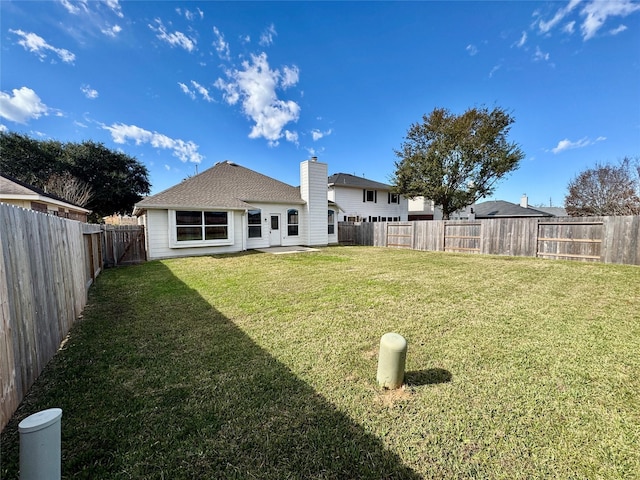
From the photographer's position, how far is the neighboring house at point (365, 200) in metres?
22.1

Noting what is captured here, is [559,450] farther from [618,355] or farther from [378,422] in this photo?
[618,355]

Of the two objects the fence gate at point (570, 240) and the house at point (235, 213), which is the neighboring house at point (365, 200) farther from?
the fence gate at point (570, 240)

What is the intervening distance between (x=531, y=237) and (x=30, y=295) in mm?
14986

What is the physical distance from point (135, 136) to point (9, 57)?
15.2m

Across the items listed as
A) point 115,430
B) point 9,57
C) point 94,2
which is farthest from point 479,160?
point 9,57

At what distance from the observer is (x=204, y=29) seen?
10430 mm

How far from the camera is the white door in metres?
15.2

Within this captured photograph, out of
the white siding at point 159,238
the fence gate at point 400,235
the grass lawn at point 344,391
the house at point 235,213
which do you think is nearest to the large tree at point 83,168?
the house at point 235,213

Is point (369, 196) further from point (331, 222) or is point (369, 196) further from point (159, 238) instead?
point (159, 238)

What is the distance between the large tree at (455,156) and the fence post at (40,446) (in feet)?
80.6

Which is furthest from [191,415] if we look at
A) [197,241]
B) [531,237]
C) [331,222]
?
[331,222]

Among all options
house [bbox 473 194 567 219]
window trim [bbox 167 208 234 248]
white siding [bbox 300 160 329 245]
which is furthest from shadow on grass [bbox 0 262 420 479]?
house [bbox 473 194 567 219]

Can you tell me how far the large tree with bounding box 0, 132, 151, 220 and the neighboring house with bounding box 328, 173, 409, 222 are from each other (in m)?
19.3

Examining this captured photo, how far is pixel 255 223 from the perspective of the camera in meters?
14.5
